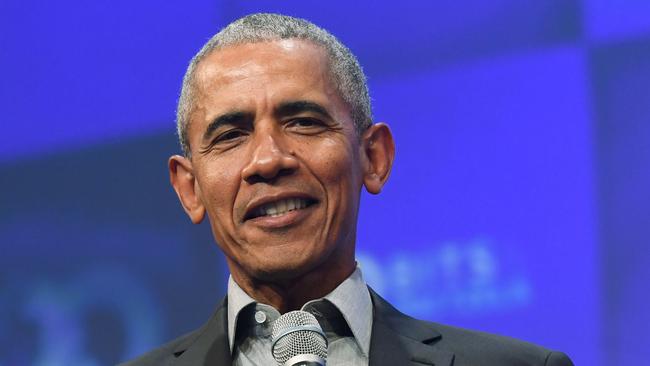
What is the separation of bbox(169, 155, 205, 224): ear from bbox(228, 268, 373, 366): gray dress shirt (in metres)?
0.20

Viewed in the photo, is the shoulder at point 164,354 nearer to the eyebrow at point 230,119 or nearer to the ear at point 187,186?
the ear at point 187,186

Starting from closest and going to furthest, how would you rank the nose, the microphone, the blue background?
1. the microphone
2. the nose
3. the blue background

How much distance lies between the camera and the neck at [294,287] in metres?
2.28

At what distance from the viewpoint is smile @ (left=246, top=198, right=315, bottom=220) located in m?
2.17

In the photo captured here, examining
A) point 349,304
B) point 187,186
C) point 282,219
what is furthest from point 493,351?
point 187,186

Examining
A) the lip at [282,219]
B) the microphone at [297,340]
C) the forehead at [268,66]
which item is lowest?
A: the microphone at [297,340]

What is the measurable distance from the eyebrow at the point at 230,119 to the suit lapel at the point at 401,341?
0.53 m

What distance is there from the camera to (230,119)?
224cm

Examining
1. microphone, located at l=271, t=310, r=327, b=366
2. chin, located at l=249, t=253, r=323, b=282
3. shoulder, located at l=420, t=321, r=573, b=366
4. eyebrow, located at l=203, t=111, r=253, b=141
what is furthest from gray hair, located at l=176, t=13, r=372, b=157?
microphone, located at l=271, t=310, r=327, b=366

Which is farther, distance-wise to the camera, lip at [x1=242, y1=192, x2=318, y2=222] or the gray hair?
the gray hair

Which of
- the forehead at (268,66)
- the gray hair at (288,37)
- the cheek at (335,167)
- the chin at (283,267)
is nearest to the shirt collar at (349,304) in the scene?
the chin at (283,267)

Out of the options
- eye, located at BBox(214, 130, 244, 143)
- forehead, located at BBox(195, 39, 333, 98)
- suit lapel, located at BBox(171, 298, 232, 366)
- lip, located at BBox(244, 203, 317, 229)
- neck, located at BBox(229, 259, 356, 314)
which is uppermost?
forehead, located at BBox(195, 39, 333, 98)

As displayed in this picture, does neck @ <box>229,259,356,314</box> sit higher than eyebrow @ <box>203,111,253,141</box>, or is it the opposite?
eyebrow @ <box>203,111,253,141</box>

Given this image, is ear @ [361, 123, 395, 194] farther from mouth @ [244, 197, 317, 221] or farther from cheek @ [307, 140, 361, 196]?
mouth @ [244, 197, 317, 221]
